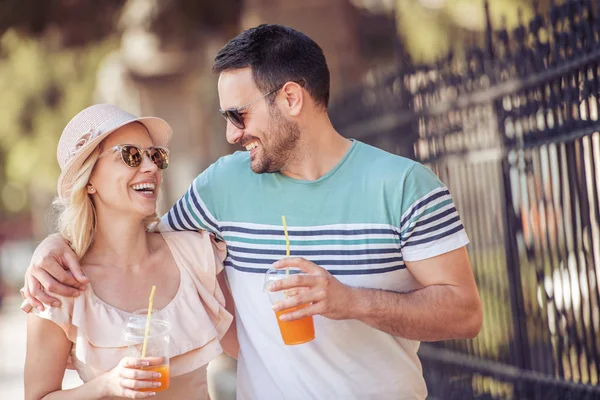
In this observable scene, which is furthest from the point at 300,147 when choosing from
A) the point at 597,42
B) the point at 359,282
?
A: the point at 597,42

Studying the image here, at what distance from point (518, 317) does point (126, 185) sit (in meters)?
2.51

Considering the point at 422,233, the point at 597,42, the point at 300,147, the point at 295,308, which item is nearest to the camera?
the point at 295,308

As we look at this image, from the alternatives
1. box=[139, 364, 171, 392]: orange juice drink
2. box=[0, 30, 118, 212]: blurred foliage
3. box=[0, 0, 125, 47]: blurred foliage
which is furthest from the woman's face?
box=[0, 30, 118, 212]: blurred foliage

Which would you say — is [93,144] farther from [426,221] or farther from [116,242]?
[426,221]

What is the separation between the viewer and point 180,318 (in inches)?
127

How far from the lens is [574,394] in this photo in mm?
4129

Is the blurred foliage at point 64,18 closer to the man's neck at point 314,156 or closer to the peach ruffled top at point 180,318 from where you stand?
the peach ruffled top at point 180,318

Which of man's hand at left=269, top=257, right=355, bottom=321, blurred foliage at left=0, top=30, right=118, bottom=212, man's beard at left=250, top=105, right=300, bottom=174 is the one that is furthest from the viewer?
blurred foliage at left=0, top=30, right=118, bottom=212

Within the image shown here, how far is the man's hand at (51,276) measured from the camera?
9.78ft

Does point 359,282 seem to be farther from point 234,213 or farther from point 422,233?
point 234,213

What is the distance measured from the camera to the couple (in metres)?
2.98

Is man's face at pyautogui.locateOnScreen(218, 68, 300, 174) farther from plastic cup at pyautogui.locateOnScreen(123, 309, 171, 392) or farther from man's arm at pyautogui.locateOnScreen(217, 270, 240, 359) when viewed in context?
plastic cup at pyautogui.locateOnScreen(123, 309, 171, 392)

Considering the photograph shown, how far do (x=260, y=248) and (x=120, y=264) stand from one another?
0.59 metres

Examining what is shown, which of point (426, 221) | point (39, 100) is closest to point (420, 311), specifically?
point (426, 221)
